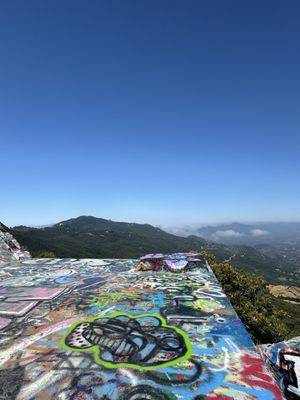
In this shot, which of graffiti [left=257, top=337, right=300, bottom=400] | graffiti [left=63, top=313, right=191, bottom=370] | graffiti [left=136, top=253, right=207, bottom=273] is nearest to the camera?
graffiti [left=63, top=313, right=191, bottom=370]

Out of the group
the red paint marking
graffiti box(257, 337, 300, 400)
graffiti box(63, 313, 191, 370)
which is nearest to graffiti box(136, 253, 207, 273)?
graffiti box(257, 337, 300, 400)

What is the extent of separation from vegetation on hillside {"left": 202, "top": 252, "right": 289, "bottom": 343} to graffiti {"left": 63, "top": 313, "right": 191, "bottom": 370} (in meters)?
19.8

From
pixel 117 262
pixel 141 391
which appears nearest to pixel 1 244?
pixel 117 262

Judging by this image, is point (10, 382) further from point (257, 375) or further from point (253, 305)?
point (253, 305)

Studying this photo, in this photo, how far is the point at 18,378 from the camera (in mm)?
8094

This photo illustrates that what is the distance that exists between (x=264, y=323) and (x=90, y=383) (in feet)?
81.9

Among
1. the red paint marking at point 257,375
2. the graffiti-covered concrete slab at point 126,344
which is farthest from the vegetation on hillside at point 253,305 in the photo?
the red paint marking at point 257,375

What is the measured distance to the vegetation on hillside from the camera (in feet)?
92.0

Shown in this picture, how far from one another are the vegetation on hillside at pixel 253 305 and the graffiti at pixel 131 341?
65.1ft

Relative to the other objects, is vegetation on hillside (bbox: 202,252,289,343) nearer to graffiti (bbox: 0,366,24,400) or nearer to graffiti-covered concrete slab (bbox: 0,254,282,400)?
graffiti-covered concrete slab (bbox: 0,254,282,400)

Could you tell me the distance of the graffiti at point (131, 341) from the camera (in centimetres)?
887

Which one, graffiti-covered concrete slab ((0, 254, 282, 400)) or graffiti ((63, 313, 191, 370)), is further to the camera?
graffiti ((63, 313, 191, 370))

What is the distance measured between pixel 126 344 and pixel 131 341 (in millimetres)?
287

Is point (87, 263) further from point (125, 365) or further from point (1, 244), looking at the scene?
point (125, 365)
